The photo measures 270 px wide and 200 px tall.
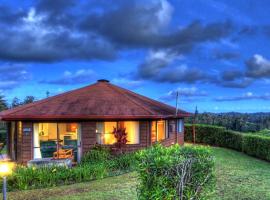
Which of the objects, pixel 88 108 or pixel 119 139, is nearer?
pixel 119 139

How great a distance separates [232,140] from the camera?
25734mm

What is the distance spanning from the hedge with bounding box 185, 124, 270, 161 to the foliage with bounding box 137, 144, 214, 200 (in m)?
14.1

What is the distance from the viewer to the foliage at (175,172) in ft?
21.5

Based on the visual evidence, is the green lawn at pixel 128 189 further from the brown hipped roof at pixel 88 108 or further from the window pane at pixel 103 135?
the window pane at pixel 103 135

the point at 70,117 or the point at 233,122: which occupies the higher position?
the point at 70,117

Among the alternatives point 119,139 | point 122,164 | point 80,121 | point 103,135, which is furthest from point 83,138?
point 122,164

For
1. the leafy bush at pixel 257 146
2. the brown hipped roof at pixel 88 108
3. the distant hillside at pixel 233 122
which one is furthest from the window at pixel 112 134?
the distant hillside at pixel 233 122

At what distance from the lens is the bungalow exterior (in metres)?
18.2

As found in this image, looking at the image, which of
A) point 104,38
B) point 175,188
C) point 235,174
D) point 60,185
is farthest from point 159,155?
point 104,38

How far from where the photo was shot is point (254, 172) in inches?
596

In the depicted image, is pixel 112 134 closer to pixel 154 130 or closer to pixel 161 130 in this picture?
pixel 154 130

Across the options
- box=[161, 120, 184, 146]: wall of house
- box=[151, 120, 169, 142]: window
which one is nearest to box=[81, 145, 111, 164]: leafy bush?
box=[151, 120, 169, 142]: window

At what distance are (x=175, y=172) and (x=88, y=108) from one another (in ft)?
42.8

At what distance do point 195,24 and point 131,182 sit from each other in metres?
8.62
